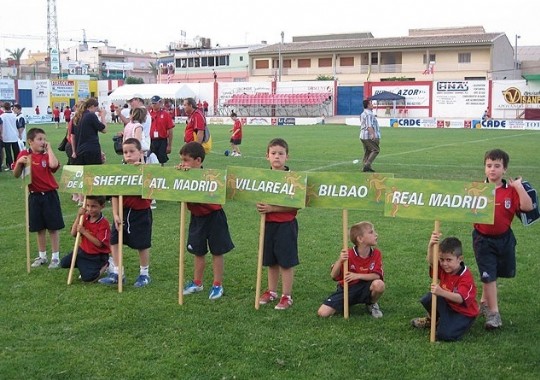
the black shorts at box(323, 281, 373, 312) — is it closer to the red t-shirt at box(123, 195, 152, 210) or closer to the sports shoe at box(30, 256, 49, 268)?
the red t-shirt at box(123, 195, 152, 210)

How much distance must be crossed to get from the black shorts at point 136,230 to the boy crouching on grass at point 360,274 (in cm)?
214

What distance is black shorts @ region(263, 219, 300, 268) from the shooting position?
624 cm

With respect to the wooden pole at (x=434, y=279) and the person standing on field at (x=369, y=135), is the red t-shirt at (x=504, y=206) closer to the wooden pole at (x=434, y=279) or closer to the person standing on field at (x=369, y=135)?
the wooden pole at (x=434, y=279)

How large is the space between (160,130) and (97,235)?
593 cm

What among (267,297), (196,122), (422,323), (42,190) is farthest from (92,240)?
(196,122)

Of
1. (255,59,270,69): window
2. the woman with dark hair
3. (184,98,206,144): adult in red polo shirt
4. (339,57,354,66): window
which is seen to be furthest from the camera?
(255,59,270,69): window

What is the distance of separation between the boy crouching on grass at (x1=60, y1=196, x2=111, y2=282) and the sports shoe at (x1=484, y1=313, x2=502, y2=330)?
4.10 metres

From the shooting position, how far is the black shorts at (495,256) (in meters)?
5.64

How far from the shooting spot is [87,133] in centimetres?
1122

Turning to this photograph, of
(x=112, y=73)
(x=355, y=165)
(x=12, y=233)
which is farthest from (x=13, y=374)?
(x=112, y=73)

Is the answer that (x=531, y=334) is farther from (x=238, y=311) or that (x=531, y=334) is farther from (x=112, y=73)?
(x=112, y=73)

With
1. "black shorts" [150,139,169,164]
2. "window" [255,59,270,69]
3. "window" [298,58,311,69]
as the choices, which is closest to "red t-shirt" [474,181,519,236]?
"black shorts" [150,139,169,164]

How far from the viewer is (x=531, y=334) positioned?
546 cm

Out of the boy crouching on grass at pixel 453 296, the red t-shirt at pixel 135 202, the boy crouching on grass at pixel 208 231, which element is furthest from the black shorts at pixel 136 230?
the boy crouching on grass at pixel 453 296
